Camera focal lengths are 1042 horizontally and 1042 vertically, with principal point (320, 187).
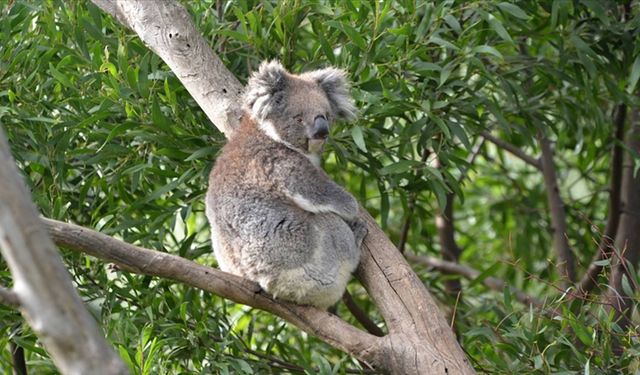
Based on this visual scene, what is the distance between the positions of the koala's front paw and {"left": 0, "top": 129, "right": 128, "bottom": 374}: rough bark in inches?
72.1

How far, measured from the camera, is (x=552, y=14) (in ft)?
A: 15.5

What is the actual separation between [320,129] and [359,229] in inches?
16.8

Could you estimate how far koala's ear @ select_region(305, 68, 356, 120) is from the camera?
4152 millimetres

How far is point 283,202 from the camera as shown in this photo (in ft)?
13.0

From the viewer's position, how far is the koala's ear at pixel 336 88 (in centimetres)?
415

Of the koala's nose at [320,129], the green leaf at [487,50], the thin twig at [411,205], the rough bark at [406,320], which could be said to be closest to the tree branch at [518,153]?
the thin twig at [411,205]

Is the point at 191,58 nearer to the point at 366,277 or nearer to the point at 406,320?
the point at 366,277

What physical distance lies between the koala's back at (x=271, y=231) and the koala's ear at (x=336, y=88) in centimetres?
30

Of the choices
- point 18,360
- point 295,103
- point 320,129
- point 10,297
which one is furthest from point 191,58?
point 10,297

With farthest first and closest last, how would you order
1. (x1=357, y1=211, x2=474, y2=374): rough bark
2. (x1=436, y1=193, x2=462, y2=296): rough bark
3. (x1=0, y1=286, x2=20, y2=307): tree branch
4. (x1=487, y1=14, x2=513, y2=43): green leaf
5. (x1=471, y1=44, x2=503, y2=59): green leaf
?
1. (x1=436, y1=193, x2=462, y2=296): rough bark
2. (x1=487, y1=14, x2=513, y2=43): green leaf
3. (x1=471, y1=44, x2=503, y2=59): green leaf
4. (x1=357, y1=211, x2=474, y2=374): rough bark
5. (x1=0, y1=286, x2=20, y2=307): tree branch

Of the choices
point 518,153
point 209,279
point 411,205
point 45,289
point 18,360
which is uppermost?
point 45,289

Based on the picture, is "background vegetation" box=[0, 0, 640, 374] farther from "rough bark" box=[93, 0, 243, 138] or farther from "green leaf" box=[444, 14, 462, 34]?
"rough bark" box=[93, 0, 243, 138]

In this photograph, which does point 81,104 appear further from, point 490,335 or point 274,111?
point 490,335

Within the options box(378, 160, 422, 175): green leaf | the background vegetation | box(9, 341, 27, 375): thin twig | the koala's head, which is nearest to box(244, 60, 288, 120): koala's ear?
the koala's head
